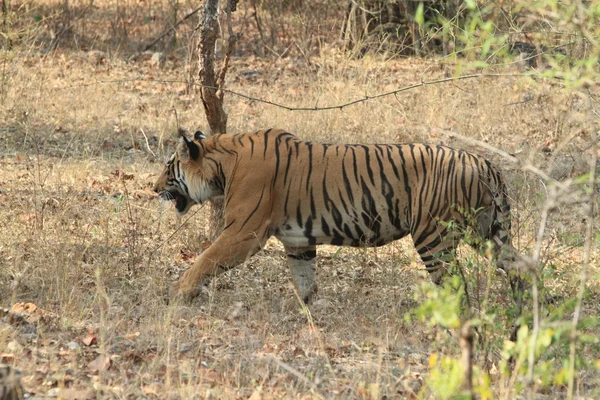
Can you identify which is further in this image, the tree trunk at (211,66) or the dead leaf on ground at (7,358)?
the tree trunk at (211,66)

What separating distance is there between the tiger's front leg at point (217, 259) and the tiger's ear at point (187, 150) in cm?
71

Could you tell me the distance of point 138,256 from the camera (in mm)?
6570

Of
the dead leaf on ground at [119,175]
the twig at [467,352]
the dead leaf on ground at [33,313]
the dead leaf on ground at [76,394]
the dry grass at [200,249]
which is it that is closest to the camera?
the twig at [467,352]

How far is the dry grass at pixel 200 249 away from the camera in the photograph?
4.57 metres

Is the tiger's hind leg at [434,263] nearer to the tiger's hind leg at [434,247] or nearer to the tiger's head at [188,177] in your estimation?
the tiger's hind leg at [434,247]

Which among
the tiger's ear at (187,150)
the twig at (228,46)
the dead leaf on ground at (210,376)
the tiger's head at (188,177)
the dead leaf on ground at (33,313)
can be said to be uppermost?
the twig at (228,46)

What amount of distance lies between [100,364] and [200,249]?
9.08ft

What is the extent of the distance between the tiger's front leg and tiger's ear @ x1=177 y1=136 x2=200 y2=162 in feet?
2.32

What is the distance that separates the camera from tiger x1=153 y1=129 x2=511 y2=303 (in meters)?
6.04

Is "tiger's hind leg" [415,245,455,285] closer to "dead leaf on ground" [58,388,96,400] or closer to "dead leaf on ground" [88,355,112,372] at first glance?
"dead leaf on ground" [88,355,112,372]

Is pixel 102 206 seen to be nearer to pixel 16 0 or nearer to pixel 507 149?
pixel 507 149

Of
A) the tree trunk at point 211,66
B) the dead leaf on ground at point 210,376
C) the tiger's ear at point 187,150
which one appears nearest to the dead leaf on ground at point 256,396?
the dead leaf on ground at point 210,376

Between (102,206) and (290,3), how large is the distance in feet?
29.7

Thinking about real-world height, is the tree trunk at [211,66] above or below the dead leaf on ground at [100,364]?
above
